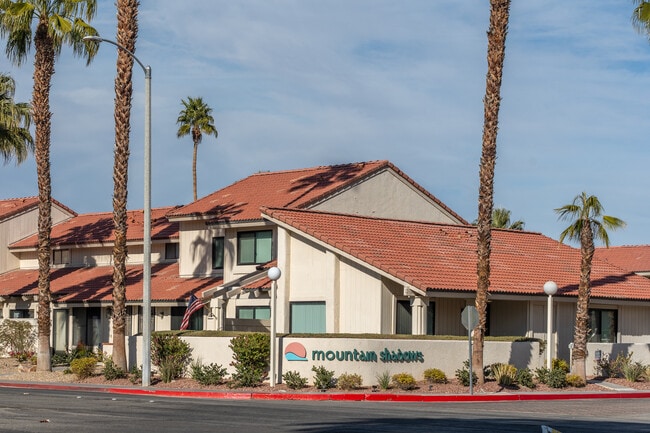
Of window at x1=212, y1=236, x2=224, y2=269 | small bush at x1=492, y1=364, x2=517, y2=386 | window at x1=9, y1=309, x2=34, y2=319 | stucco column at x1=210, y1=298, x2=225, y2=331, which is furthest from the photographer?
window at x1=9, y1=309, x2=34, y2=319

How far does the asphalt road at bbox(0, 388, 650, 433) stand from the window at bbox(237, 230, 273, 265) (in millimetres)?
16254

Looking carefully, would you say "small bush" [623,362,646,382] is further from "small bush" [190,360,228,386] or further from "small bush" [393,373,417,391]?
"small bush" [190,360,228,386]

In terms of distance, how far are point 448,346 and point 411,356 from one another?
1531 millimetres

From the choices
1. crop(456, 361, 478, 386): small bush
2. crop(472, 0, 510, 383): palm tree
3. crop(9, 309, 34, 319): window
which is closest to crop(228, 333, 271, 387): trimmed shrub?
crop(456, 361, 478, 386): small bush

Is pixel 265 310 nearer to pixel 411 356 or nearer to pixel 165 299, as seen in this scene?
pixel 165 299

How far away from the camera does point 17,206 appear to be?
61.5 meters

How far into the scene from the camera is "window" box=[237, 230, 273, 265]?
151 feet

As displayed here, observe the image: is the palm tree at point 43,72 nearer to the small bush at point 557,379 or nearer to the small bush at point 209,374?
the small bush at point 209,374

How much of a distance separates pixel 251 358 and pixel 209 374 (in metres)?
1.40

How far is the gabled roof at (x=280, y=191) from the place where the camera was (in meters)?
47.7

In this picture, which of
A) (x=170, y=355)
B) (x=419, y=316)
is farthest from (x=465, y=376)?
(x=170, y=355)

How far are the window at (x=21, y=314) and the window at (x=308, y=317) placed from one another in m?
18.8

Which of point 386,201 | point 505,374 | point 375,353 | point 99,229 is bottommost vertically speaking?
point 505,374

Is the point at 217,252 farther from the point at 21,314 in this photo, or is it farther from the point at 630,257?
the point at 630,257
